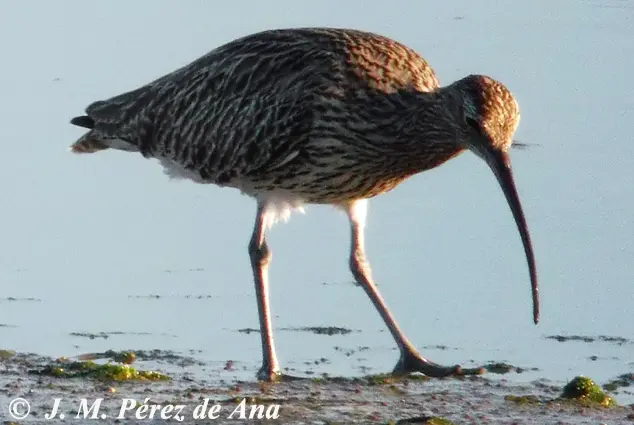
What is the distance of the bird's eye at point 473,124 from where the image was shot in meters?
9.64

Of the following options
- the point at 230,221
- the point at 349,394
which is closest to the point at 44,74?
the point at 230,221

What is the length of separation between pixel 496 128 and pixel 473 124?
0.21 meters

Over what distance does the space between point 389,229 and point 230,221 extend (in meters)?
1.05

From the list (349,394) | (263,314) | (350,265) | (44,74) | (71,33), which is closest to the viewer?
(349,394)

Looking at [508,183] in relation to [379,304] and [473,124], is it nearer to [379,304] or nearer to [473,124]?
[473,124]

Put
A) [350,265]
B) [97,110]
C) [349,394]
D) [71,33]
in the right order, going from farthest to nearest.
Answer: [71,33]
[97,110]
[350,265]
[349,394]

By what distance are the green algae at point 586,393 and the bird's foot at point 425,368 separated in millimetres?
694

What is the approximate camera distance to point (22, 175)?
12.8 meters

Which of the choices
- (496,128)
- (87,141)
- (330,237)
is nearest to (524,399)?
(496,128)

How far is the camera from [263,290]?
10.5 meters

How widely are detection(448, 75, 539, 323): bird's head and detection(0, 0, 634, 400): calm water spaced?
2.89 feet

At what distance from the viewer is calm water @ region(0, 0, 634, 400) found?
34.5 ft

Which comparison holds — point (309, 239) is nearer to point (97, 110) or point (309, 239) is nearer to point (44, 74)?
point (97, 110)

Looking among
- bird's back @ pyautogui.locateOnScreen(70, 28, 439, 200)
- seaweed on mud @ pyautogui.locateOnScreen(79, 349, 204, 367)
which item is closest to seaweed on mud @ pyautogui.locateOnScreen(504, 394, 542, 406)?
seaweed on mud @ pyautogui.locateOnScreen(79, 349, 204, 367)
